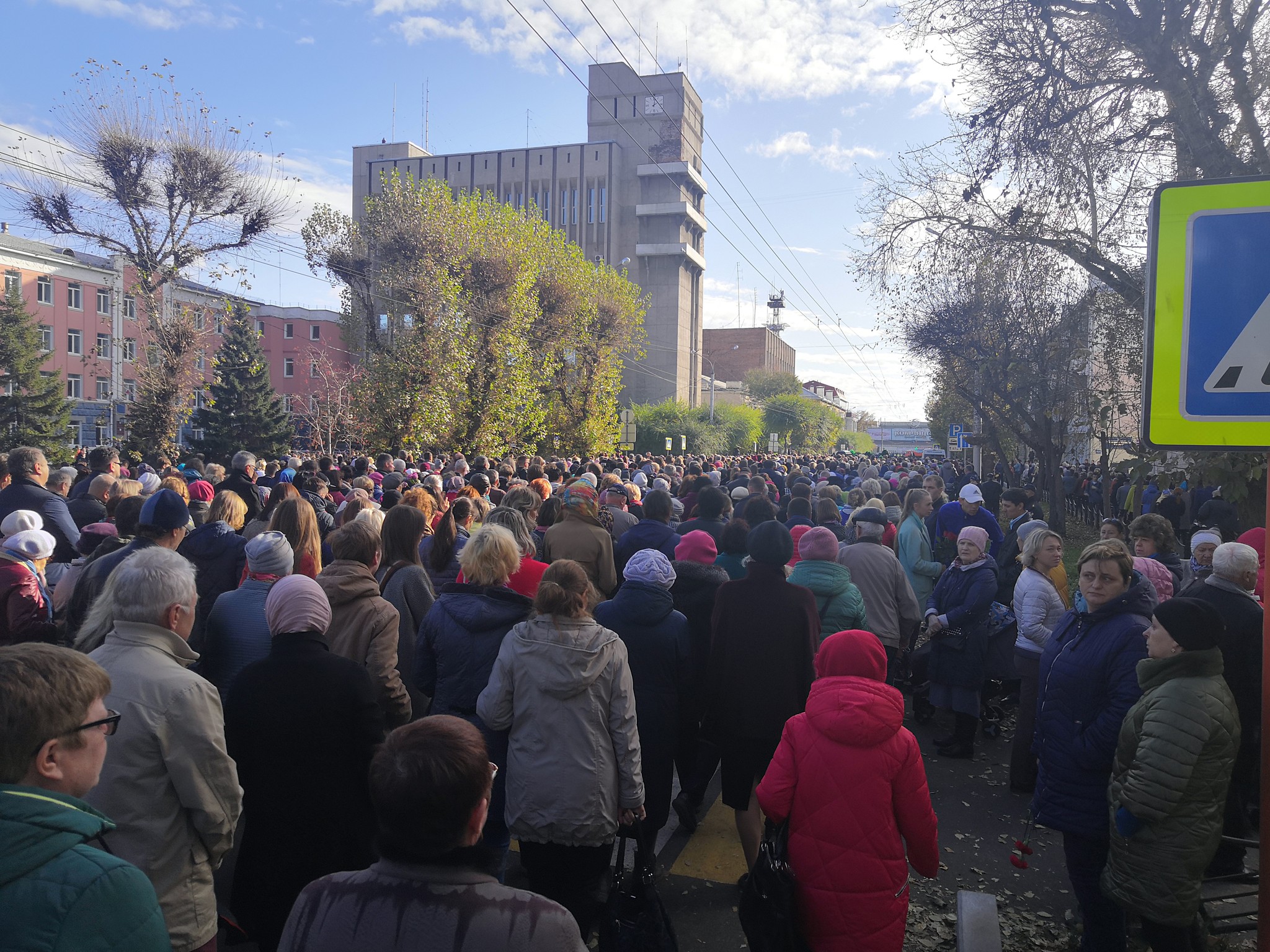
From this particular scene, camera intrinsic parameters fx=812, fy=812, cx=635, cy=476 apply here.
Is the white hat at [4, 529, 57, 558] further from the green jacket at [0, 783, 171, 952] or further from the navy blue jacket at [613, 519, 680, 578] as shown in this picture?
the navy blue jacket at [613, 519, 680, 578]

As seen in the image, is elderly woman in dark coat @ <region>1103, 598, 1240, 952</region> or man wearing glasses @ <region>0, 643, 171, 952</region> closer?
man wearing glasses @ <region>0, 643, 171, 952</region>

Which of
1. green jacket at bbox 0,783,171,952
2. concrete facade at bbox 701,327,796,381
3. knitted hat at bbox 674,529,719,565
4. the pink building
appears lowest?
green jacket at bbox 0,783,171,952

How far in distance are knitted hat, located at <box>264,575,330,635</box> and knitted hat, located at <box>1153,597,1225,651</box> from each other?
3.36 metres

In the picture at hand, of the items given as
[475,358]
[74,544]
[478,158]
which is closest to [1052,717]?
[74,544]

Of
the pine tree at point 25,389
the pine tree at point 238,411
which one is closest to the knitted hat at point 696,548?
the pine tree at point 25,389

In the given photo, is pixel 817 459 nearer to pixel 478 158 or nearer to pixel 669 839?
pixel 669 839

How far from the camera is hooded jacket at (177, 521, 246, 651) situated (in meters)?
5.30

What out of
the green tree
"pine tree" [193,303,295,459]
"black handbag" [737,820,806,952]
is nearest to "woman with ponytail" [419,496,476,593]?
"black handbag" [737,820,806,952]

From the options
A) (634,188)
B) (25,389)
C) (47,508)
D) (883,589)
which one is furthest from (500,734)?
(634,188)

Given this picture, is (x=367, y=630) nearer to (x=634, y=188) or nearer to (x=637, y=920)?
(x=637, y=920)

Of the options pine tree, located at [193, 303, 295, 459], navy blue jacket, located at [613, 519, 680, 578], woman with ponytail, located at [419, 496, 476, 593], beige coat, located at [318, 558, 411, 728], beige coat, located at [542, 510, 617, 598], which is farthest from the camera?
pine tree, located at [193, 303, 295, 459]

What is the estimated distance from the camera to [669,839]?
17.1 feet

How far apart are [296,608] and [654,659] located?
1.78 metres

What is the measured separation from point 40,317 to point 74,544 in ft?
157
